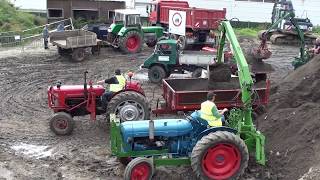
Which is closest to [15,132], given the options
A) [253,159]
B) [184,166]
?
[184,166]

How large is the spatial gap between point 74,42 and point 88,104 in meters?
9.98

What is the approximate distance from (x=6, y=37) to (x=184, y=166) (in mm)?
17741

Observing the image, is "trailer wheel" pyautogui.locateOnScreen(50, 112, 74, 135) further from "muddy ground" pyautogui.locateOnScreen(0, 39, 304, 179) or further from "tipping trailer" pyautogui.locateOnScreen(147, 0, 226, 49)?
"tipping trailer" pyautogui.locateOnScreen(147, 0, 226, 49)

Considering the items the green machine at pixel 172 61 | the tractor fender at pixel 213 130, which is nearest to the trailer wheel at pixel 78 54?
the green machine at pixel 172 61

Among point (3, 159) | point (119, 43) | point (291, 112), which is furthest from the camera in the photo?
point (119, 43)

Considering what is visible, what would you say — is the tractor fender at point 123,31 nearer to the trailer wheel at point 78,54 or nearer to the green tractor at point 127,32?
the green tractor at point 127,32

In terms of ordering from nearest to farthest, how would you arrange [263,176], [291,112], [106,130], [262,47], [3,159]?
[263,176], [3,159], [291,112], [106,130], [262,47]

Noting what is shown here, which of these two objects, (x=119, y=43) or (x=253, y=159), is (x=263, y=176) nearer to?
(x=253, y=159)

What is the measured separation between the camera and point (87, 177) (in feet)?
31.6

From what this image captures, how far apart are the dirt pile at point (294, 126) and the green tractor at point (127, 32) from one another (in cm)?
1077

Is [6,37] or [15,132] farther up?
[6,37]

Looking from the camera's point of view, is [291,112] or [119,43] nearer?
[291,112]

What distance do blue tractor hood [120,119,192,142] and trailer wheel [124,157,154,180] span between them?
1.76ft

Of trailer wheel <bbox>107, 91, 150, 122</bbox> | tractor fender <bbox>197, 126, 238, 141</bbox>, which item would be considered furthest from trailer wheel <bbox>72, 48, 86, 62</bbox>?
tractor fender <bbox>197, 126, 238, 141</bbox>
